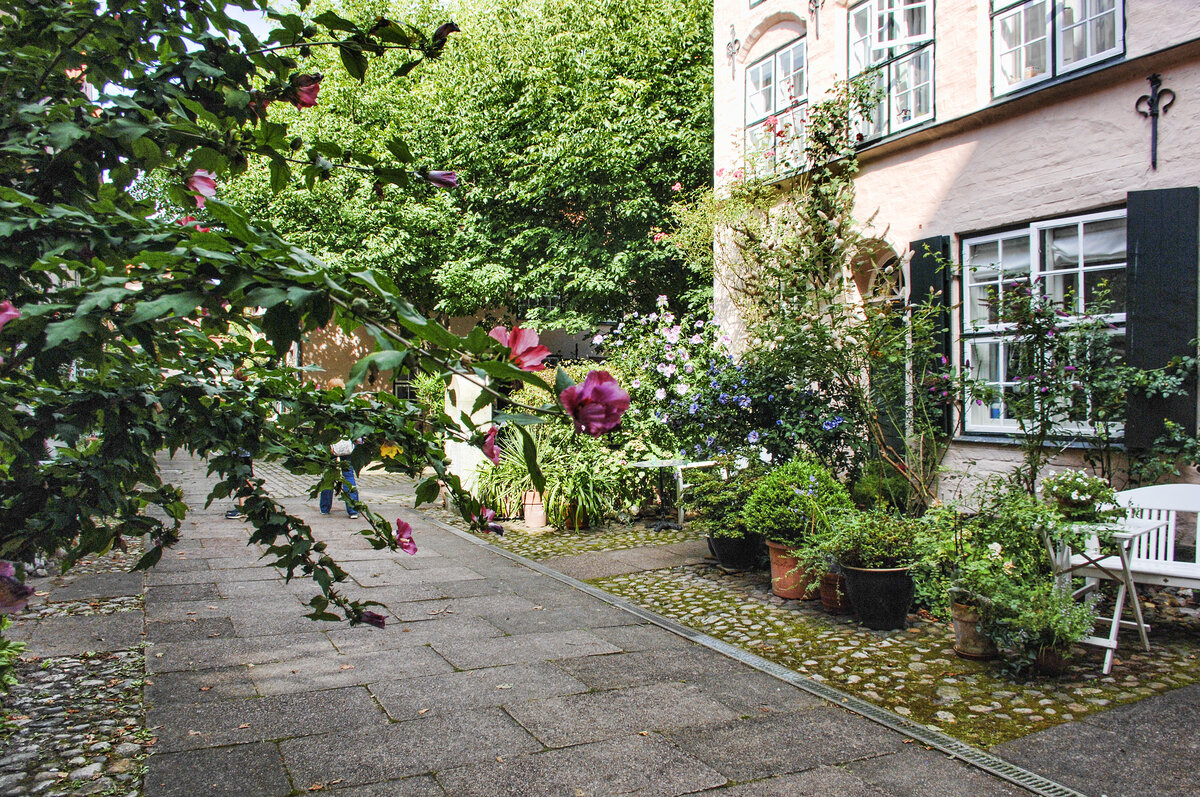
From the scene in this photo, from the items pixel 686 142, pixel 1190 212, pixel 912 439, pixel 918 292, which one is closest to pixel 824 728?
pixel 912 439

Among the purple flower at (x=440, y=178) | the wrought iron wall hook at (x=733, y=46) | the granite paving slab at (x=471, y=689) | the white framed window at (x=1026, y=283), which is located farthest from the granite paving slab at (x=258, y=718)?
the wrought iron wall hook at (x=733, y=46)

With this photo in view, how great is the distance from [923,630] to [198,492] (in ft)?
35.4

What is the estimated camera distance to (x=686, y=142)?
16.8 m

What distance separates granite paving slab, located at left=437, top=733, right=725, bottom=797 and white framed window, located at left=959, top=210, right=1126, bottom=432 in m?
4.31

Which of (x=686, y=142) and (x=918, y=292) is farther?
(x=686, y=142)

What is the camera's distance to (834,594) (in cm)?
566

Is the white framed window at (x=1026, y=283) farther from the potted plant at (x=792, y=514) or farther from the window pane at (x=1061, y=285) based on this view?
the potted plant at (x=792, y=514)

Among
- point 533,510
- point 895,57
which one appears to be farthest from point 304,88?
point 895,57

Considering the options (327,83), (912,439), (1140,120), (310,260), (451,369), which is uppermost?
(327,83)

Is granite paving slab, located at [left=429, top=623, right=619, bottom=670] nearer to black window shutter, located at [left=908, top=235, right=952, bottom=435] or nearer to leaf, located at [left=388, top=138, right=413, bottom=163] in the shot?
leaf, located at [left=388, top=138, right=413, bottom=163]

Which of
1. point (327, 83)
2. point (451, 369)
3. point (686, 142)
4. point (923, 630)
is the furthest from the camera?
point (327, 83)

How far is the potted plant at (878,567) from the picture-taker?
17.2 ft

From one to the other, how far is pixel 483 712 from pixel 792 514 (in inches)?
115

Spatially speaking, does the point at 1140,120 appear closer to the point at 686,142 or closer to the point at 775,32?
the point at 775,32
